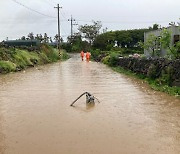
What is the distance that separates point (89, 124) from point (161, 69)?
397 inches

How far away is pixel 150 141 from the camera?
7809 millimetres

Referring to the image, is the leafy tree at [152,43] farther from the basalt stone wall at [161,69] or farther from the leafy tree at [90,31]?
the leafy tree at [90,31]

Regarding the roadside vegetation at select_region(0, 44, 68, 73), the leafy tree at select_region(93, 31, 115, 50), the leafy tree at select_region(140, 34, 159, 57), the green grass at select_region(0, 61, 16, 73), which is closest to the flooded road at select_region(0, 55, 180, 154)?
the green grass at select_region(0, 61, 16, 73)

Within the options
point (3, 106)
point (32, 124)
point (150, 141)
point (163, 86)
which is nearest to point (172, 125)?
point (150, 141)

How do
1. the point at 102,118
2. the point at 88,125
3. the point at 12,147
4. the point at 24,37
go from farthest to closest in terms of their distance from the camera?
the point at 24,37, the point at 102,118, the point at 88,125, the point at 12,147

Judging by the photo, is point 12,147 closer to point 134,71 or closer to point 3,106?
point 3,106

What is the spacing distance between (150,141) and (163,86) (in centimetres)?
903

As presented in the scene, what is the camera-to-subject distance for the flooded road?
7410mm

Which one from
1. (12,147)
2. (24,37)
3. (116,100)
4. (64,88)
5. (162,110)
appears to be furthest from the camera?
(24,37)

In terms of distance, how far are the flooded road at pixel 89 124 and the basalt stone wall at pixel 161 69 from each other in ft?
6.70

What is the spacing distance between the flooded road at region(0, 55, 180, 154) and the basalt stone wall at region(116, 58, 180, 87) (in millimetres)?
2041

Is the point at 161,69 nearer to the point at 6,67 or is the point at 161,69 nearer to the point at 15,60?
the point at 6,67

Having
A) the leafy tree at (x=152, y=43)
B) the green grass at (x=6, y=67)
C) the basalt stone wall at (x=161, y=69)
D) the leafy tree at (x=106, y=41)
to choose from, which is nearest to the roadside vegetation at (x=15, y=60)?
the green grass at (x=6, y=67)

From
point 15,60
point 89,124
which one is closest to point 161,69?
point 89,124
